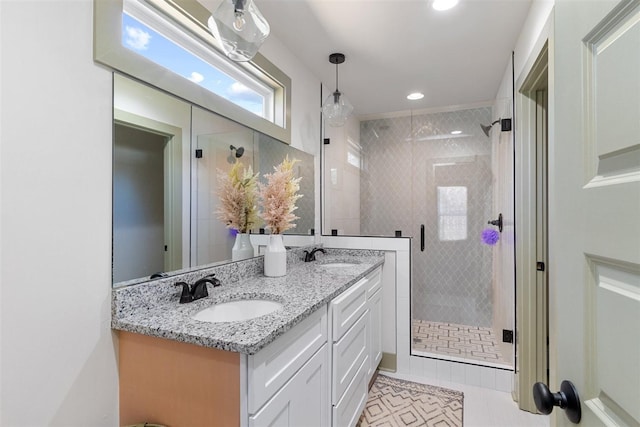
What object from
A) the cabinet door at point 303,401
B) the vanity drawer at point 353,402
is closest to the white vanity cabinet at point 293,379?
the cabinet door at point 303,401

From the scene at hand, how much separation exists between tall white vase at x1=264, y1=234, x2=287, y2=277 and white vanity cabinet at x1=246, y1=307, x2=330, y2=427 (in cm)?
53

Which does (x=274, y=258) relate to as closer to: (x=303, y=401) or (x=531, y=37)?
(x=303, y=401)

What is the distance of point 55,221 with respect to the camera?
0.93 metres

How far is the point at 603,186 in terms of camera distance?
0.50m

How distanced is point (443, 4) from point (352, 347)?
1.94 metres

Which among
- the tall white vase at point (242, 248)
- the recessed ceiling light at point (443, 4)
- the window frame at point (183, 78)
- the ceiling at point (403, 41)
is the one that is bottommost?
the tall white vase at point (242, 248)

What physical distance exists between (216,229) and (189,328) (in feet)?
2.32

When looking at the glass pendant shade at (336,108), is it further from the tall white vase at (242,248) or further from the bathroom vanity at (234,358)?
the bathroom vanity at (234,358)

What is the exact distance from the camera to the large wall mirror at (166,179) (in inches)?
44.9

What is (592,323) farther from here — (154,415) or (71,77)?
(71,77)

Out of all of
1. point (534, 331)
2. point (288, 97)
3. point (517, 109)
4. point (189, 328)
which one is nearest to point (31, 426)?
point (189, 328)

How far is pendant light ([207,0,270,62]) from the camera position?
3.85ft

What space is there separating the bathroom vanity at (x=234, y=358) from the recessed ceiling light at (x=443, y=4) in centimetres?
162

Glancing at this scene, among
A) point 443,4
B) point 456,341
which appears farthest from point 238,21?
point 456,341
